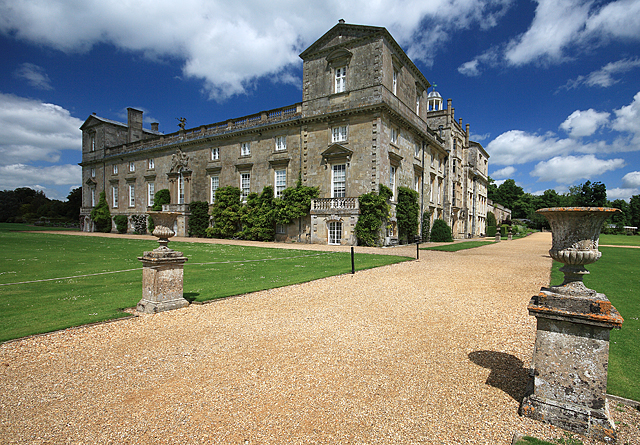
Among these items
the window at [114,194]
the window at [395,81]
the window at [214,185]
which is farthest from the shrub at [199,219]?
the window at [395,81]

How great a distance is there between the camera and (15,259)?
12898mm

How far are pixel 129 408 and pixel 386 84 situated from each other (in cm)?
2323

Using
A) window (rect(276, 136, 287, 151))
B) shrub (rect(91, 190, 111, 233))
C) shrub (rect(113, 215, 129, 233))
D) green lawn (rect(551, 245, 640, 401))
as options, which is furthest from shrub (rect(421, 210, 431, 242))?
shrub (rect(91, 190, 111, 233))

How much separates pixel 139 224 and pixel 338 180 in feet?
83.6

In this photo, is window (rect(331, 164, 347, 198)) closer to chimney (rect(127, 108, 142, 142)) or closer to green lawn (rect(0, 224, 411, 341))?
green lawn (rect(0, 224, 411, 341))

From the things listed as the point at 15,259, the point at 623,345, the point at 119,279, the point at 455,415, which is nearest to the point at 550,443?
the point at 455,415

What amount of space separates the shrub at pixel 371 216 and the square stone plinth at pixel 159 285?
15803mm

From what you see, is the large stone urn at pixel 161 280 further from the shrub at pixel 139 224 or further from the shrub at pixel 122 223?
the shrub at pixel 122 223

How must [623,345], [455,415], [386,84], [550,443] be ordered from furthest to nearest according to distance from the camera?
[386,84] → [623,345] → [455,415] → [550,443]

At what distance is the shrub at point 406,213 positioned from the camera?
24141 mm

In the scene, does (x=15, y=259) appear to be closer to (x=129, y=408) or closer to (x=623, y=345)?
(x=129, y=408)

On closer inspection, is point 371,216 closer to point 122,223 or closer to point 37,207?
point 122,223

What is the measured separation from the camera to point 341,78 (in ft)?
77.2

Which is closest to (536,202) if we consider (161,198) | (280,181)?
(280,181)
